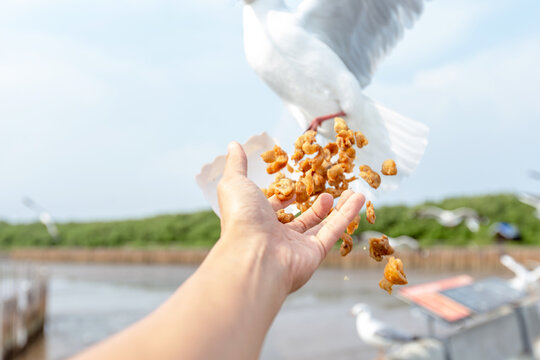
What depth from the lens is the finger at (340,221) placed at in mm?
1035

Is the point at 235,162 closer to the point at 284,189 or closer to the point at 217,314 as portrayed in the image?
the point at 284,189

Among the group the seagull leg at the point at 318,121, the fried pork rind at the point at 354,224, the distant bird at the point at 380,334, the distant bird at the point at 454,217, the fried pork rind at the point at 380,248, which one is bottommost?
the distant bird at the point at 454,217

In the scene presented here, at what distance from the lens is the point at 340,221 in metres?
1.04

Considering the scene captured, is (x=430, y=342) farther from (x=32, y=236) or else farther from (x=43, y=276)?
(x=32, y=236)

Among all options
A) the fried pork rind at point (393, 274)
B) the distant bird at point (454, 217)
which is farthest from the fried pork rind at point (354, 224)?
the distant bird at point (454, 217)

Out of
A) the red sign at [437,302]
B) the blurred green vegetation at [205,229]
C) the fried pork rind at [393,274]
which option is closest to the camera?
the fried pork rind at [393,274]

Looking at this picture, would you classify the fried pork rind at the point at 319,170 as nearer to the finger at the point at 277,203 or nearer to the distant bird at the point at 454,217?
the finger at the point at 277,203

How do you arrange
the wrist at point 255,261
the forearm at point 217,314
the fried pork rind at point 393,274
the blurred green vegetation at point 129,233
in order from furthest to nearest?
the blurred green vegetation at point 129,233
the fried pork rind at point 393,274
the wrist at point 255,261
the forearm at point 217,314

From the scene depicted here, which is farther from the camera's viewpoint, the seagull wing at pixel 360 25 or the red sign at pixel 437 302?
the red sign at pixel 437 302

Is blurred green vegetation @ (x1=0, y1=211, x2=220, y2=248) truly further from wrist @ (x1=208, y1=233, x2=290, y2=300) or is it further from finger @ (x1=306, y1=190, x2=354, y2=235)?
wrist @ (x1=208, y1=233, x2=290, y2=300)

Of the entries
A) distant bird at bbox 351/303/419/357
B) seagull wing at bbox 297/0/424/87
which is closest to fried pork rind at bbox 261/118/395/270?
seagull wing at bbox 297/0/424/87

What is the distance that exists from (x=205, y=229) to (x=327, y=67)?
19.1 metres

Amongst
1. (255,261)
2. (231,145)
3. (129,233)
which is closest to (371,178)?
(231,145)

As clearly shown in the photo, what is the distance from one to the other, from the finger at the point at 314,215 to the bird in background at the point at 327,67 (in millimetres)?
253
